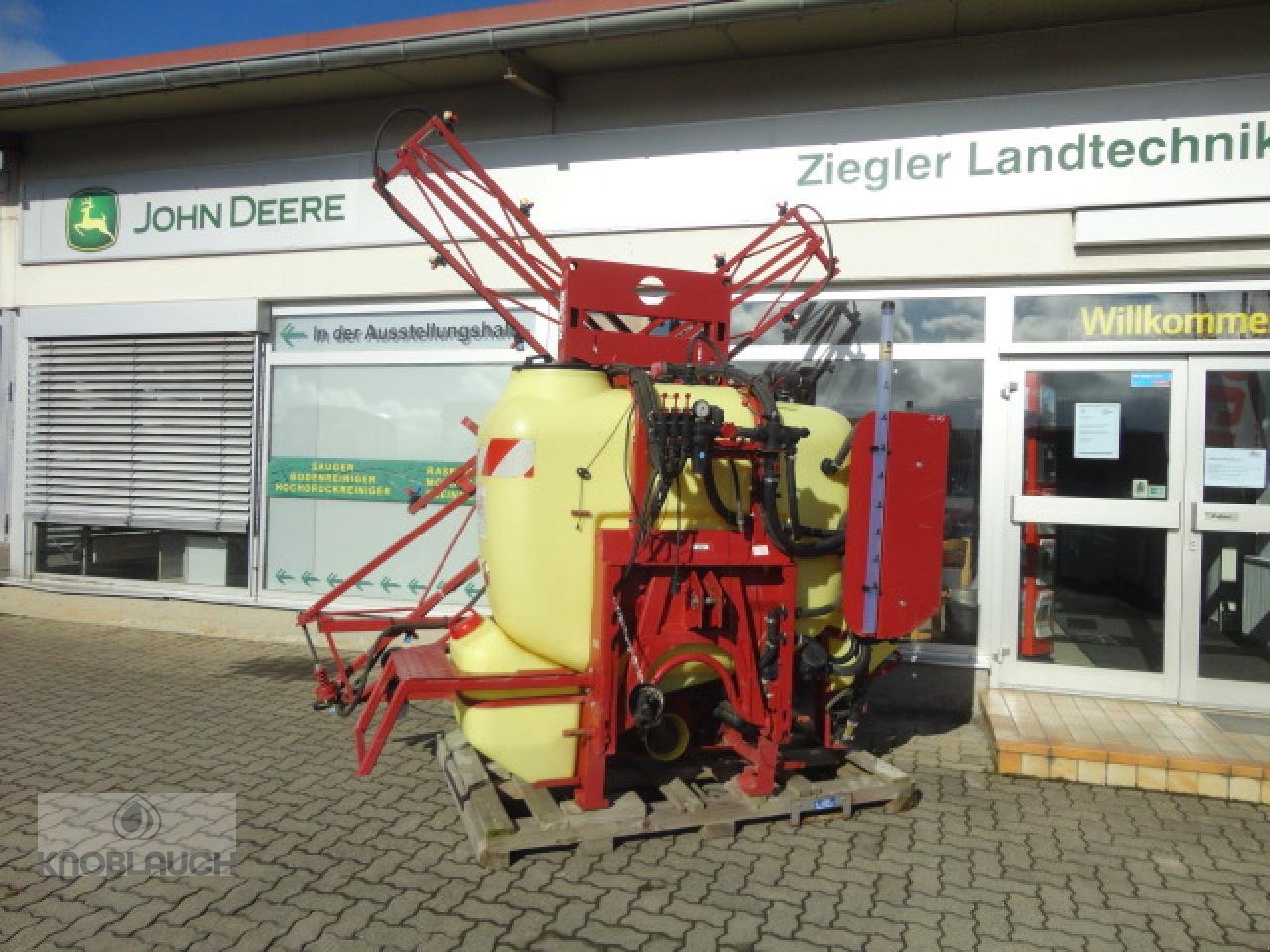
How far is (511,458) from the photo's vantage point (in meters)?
4.05

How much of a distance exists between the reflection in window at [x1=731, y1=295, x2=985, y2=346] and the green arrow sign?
3.67 meters

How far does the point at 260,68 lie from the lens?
7195mm

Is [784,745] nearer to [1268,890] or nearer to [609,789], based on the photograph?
[609,789]

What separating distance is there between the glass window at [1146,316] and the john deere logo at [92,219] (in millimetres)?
7453

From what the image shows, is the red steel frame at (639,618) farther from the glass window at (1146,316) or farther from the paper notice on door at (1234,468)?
the paper notice on door at (1234,468)

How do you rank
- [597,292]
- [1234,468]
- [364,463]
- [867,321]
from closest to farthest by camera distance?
[597,292] → [1234,468] → [867,321] → [364,463]

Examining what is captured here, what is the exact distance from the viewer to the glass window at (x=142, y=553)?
322 inches

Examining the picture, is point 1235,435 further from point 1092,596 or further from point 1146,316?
point 1092,596

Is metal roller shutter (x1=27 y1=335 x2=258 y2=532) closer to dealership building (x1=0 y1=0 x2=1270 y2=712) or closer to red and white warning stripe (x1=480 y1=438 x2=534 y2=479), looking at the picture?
dealership building (x1=0 y1=0 x2=1270 y2=712)

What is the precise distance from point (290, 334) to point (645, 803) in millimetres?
5460

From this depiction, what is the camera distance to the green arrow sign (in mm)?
7980

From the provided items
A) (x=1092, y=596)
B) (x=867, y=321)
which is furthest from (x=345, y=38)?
(x=1092, y=596)

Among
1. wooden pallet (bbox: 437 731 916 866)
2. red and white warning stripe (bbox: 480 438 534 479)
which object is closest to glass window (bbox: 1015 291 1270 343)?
wooden pallet (bbox: 437 731 916 866)

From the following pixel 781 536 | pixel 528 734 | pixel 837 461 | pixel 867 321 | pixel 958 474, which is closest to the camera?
pixel 528 734
